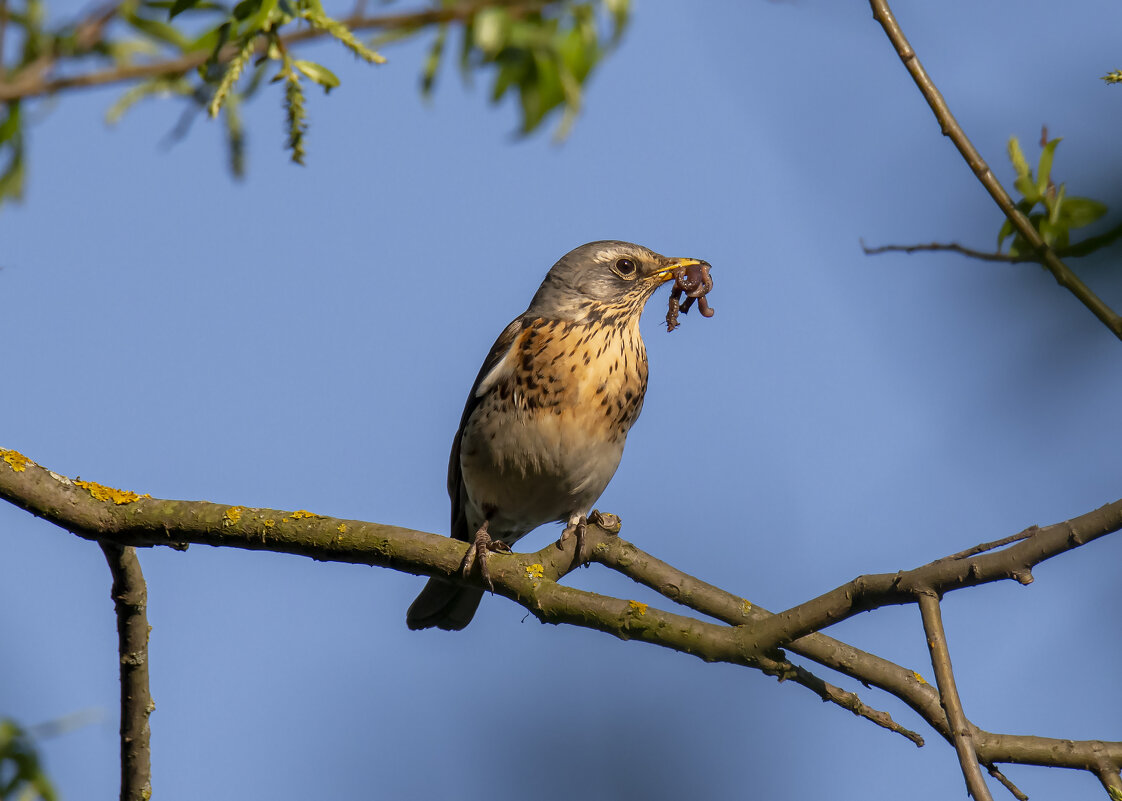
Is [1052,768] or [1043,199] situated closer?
[1043,199]

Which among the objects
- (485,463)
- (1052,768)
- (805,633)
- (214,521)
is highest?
(485,463)

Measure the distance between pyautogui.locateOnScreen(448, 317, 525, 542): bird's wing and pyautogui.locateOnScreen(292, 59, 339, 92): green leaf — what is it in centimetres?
428

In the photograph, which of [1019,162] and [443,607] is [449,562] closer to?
[443,607]

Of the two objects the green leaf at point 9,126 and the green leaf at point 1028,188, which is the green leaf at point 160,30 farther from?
the green leaf at point 1028,188

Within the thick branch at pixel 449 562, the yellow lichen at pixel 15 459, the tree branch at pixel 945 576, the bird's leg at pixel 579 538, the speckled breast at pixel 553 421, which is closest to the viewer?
the tree branch at pixel 945 576

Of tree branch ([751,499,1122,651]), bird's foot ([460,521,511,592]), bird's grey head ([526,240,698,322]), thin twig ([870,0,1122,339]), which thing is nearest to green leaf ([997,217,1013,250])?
thin twig ([870,0,1122,339])

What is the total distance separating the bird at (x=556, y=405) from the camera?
20.2 ft

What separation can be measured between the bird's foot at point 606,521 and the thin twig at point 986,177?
107 inches

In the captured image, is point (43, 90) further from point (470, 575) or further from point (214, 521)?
point (470, 575)

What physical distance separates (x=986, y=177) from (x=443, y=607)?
4.61m

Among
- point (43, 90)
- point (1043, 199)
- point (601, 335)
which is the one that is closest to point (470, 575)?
point (601, 335)

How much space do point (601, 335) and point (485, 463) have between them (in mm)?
953

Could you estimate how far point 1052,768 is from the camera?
12.0ft

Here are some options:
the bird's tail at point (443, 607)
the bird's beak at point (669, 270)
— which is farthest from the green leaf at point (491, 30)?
the bird's beak at point (669, 270)
